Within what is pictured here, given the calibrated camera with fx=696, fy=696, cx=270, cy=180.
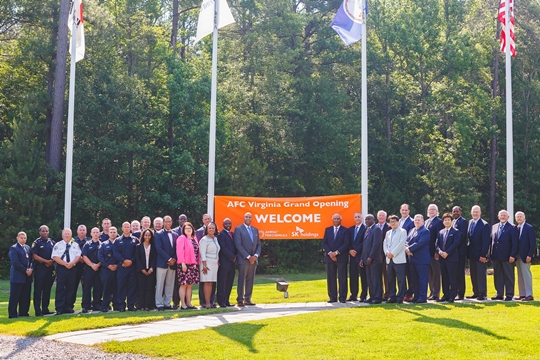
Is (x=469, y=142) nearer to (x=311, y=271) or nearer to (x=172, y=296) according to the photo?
(x=311, y=271)

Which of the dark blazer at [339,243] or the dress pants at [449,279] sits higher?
the dark blazer at [339,243]

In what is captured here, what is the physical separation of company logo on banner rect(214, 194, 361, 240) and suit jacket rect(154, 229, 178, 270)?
186 cm

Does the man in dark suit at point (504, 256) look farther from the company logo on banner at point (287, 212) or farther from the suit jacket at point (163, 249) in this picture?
the suit jacket at point (163, 249)

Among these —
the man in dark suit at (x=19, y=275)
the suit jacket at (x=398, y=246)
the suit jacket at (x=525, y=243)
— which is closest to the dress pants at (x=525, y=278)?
the suit jacket at (x=525, y=243)

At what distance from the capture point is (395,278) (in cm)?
1425

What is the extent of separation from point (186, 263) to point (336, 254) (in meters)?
3.18

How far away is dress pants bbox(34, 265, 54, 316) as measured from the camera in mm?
14203

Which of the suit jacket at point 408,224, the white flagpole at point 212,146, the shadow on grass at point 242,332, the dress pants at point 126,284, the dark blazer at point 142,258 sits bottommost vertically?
the shadow on grass at point 242,332

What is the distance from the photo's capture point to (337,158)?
A: 1519 inches

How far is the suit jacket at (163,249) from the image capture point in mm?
14047

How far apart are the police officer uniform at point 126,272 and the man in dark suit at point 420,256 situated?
18.3ft

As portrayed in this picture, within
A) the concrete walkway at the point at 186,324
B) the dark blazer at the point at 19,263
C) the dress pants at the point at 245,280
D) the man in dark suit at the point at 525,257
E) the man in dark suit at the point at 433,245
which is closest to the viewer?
the concrete walkway at the point at 186,324

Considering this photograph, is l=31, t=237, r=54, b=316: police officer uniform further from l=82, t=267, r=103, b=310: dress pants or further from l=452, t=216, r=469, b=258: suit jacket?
l=452, t=216, r=469, b=258: suit jacket

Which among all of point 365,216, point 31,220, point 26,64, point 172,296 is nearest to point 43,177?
point 31,220
